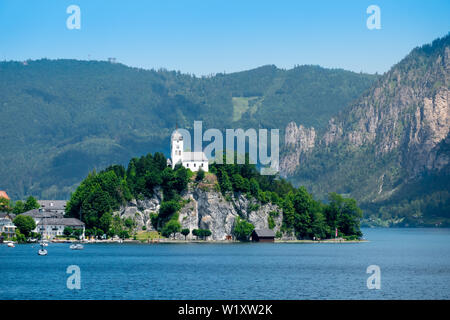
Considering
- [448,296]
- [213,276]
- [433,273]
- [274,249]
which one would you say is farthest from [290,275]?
[274,249]

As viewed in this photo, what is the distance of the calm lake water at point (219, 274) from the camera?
9881 centimetres

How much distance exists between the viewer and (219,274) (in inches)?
4877

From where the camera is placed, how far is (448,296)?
9738 centimetres

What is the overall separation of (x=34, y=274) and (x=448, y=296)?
58.0 meters

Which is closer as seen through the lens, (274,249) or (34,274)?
(34,274)

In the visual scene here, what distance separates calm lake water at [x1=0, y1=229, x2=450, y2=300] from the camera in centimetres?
9881

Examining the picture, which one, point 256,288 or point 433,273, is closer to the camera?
point 256,288
